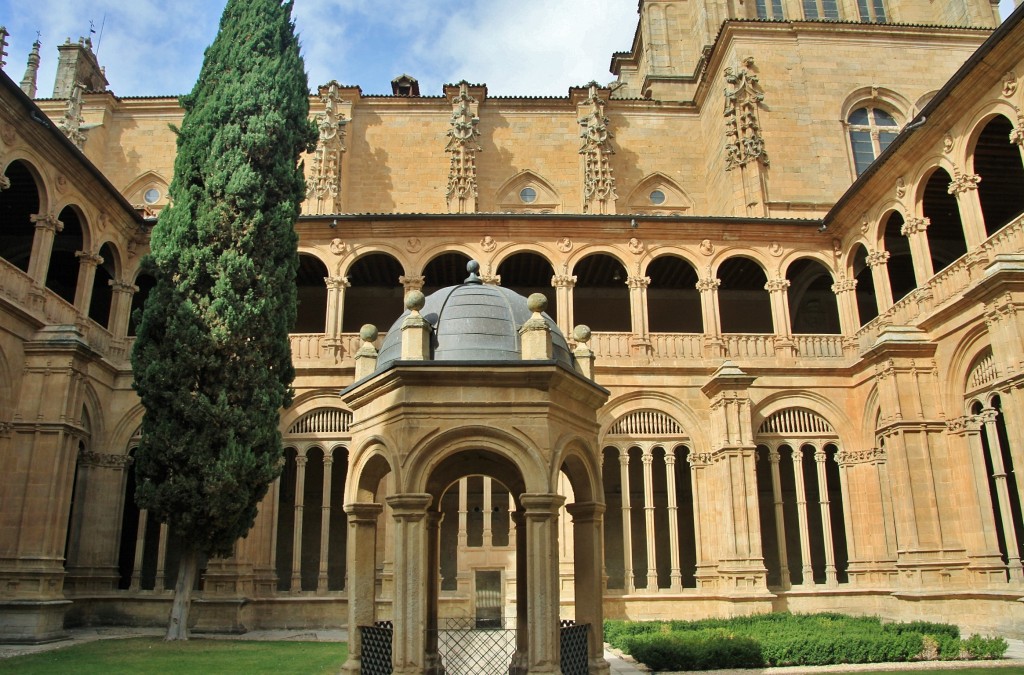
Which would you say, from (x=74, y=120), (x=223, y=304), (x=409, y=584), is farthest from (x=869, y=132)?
(x=74, y=120)

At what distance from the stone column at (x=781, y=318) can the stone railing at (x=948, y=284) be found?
172cm

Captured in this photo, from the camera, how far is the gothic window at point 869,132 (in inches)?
1022

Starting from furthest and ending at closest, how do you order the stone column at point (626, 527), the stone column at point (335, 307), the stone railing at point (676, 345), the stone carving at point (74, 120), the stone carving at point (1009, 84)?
the stone carving at point (74, 120) → the stone railing at point (676, 345) → the stone column at point (335, 307) → the stone column at point (626, 527) → the stone carving at point (1009, 84)

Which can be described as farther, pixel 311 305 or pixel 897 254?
pixel 311 305

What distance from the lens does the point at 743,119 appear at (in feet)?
80.4

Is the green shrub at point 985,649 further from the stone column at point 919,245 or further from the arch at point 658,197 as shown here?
the arch at point 658,197

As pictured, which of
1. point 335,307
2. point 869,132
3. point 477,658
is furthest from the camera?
point 869,132

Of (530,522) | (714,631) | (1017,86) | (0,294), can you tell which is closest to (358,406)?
(530,522)

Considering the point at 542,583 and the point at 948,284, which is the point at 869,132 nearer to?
the point at 948,284

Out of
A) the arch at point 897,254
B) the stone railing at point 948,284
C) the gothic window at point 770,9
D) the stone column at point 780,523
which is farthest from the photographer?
the gothic window at point 770,9

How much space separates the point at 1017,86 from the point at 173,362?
1638 centimetres

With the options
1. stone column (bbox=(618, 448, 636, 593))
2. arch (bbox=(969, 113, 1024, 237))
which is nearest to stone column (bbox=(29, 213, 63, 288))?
stone column (bbox=(618, 448, 636, 593))

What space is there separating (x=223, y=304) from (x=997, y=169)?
58.4 ft

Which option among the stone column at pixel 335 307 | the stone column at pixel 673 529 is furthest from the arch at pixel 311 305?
the stone column at pixel 673 529
